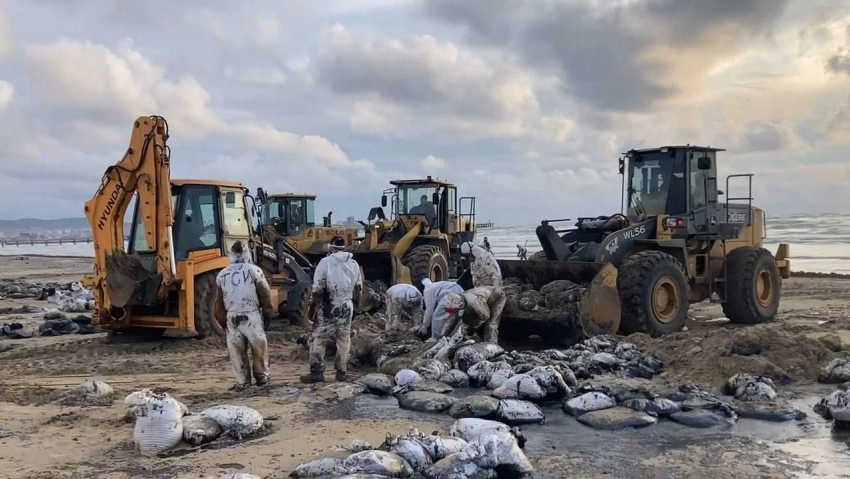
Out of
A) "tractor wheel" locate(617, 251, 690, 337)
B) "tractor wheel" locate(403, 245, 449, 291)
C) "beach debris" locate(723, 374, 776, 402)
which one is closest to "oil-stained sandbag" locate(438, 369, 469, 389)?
"beach debris" locate(723, 374, 776, 402)

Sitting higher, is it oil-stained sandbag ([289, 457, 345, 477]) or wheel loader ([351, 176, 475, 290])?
wheel loader ([351, 176, 475, 290])

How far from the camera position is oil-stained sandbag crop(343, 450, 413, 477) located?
15.3 feet

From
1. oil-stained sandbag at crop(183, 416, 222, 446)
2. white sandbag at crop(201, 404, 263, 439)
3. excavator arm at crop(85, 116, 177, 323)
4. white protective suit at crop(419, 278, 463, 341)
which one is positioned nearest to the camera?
oil-stained sandbag at crop(183, 416, 222, 446)

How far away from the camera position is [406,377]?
7.41m

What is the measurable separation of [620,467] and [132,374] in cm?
586

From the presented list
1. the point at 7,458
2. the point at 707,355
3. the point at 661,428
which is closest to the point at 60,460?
the point at 7,458

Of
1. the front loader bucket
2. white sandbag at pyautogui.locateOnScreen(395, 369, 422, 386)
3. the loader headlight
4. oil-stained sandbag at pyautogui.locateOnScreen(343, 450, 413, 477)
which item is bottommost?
oil-stained sandbag at pyautogui.locateOnScreen(343, 450, 413, 477)

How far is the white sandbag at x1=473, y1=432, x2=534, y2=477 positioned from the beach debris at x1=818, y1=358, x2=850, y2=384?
4098mm

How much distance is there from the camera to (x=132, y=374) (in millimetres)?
8531

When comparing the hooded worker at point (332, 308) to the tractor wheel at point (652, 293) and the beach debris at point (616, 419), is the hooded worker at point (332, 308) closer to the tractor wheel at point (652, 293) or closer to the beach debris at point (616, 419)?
the beach debris at point (616, 419)

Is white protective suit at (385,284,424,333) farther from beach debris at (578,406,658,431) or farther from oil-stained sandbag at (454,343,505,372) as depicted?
beach debris at (578,406,658,431)

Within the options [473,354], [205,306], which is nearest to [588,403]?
[473,354]

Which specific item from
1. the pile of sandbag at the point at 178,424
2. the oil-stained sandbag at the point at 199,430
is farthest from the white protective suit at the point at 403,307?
the oil-stained sandbag at the point at 199,430

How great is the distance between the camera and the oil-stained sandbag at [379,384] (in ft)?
23.9
